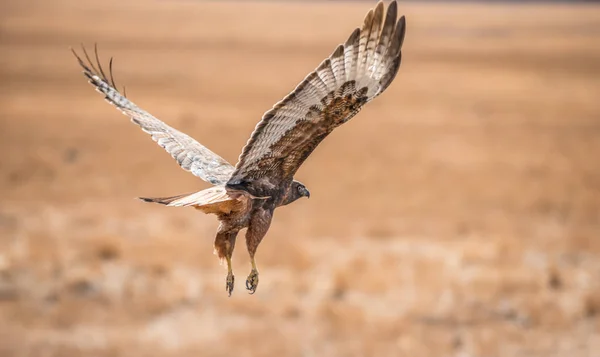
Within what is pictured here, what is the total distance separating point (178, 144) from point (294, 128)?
5.61ft

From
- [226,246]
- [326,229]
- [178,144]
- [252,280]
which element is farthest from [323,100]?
[326,229]

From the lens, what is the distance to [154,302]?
27109mm

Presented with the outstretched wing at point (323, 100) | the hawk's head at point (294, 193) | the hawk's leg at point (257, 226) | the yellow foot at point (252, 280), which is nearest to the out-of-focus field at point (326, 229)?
the yellow foot at point (252, 280)

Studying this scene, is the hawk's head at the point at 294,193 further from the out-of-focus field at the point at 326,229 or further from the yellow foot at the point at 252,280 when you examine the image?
the out-of-focus field at the point at 326,229

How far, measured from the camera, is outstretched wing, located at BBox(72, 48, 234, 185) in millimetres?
7188

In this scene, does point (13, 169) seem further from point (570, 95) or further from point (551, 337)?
point (570, 95)

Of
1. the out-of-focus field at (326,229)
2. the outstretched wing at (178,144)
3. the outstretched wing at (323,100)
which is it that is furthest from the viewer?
the out-of-focus field at (326,229)

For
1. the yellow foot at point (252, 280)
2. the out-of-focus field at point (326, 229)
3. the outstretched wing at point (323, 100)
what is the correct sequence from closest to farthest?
1. the outstretched wing at point (323, 100)
2. the yellow foot at point (252, 280)
3. the out-of-focus field at point (326, 229)

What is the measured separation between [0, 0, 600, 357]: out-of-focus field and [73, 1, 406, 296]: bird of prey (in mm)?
18561

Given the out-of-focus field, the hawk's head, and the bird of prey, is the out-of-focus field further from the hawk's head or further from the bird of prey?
the bird of prey

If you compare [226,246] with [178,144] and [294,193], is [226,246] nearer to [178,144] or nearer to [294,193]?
[294,193]

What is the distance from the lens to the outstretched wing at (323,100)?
6.00m

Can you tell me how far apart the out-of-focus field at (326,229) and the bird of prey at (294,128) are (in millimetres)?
18561

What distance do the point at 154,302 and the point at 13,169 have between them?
16.2m
